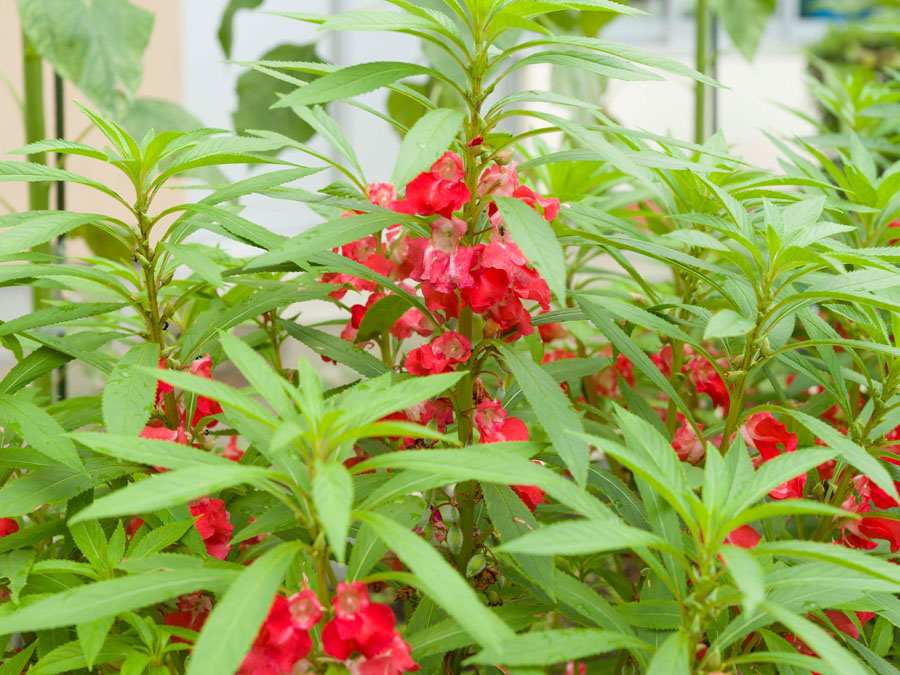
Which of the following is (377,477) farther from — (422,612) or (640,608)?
(640,608)

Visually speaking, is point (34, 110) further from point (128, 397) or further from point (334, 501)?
point (334, 501)

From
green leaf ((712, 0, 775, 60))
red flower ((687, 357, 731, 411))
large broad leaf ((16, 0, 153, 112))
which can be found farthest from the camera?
green leaf ((712, 0, 775, 60))

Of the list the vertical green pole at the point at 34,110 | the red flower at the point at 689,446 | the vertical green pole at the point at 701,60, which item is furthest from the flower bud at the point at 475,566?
the vertical green pole at the point at 701,60

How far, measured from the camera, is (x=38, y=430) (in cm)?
60

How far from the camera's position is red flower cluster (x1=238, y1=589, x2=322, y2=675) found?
1.51ft

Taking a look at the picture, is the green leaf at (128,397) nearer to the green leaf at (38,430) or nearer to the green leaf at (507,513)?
the green leaf at (38,430)

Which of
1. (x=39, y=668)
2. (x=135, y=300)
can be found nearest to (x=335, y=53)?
(x=135, y=300)

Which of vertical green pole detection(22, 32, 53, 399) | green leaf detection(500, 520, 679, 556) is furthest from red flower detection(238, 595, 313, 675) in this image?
vertical green pole detection(22, 32, 53, 399)

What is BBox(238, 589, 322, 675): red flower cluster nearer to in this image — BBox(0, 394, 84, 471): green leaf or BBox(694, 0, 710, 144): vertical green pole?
BBox(0, 394, 84, 471): green leaf

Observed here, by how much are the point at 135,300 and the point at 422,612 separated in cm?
34

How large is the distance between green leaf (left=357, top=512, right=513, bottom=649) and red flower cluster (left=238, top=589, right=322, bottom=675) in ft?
0.20

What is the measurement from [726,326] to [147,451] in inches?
14.7

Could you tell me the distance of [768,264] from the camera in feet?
2.17

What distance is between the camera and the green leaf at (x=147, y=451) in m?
0.46
